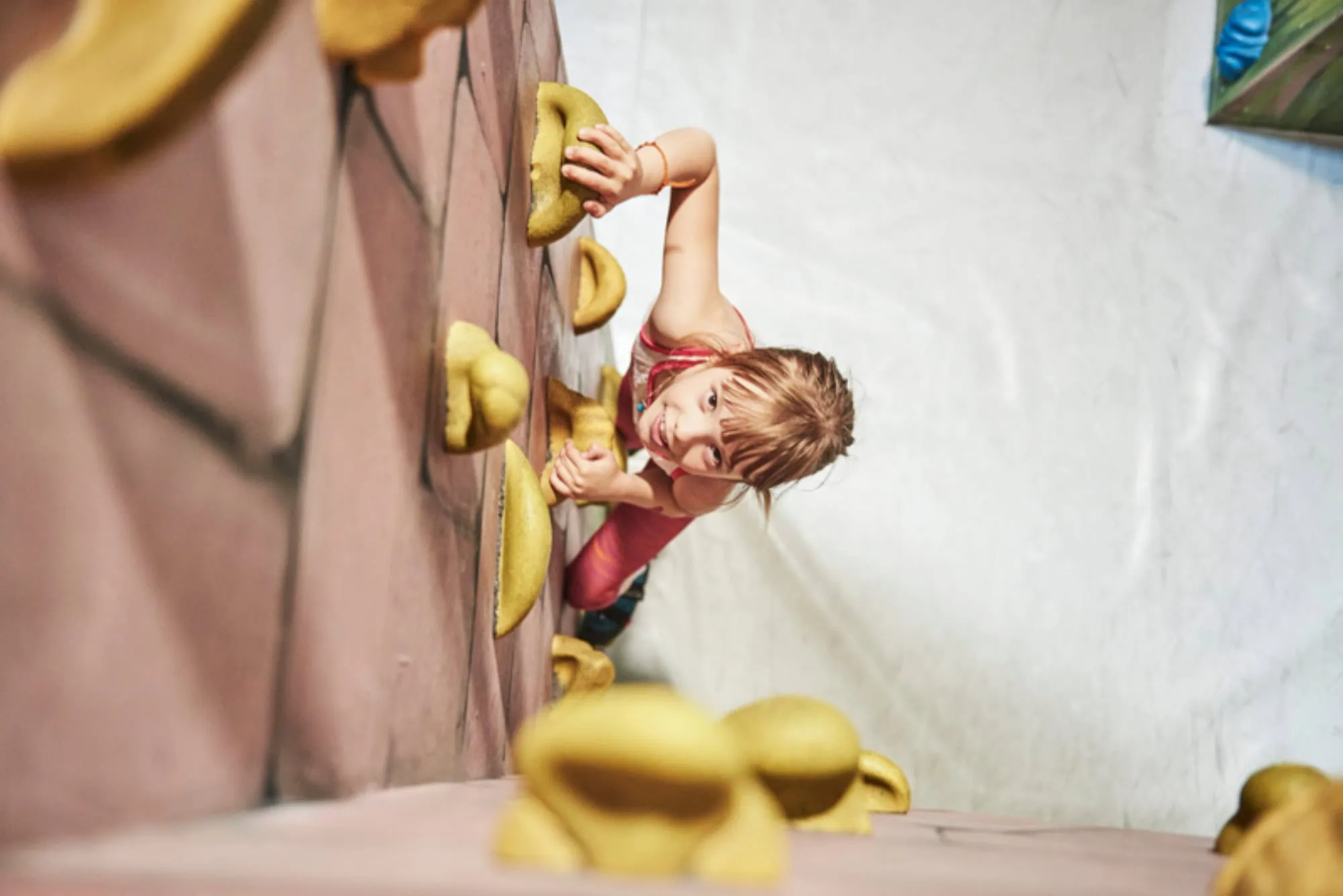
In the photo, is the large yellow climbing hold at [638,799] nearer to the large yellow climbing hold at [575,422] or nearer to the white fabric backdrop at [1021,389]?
the large yellow climbing hold at [575,422]

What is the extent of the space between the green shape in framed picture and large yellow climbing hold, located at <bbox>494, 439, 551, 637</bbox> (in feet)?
4.25

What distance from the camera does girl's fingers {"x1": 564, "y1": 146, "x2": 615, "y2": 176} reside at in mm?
818

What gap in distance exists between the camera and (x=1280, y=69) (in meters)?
1.50

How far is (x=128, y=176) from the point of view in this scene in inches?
10.7

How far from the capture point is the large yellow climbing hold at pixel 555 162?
80 centimetres

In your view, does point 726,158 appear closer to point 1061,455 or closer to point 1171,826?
point 1061,455

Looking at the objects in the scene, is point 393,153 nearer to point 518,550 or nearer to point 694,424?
point 518,550

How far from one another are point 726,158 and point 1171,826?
3.57 feet

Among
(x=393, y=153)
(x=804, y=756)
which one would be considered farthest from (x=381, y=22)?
(x=804, y=756)

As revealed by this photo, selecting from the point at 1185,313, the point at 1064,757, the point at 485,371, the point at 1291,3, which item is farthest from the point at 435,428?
the point at 1291,3

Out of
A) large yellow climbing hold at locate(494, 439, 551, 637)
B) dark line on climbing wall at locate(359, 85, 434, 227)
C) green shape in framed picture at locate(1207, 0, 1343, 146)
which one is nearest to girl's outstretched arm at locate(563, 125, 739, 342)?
large yellow climbing hold at locate(494, 439, 551, 637)

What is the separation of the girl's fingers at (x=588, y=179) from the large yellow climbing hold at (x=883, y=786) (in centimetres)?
46

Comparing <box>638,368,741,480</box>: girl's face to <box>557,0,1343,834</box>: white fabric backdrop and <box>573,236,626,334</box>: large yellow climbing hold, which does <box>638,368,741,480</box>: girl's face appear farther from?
<box>557,0,1343,834</box>: white fabric backdrop

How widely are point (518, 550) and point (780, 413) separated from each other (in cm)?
37
